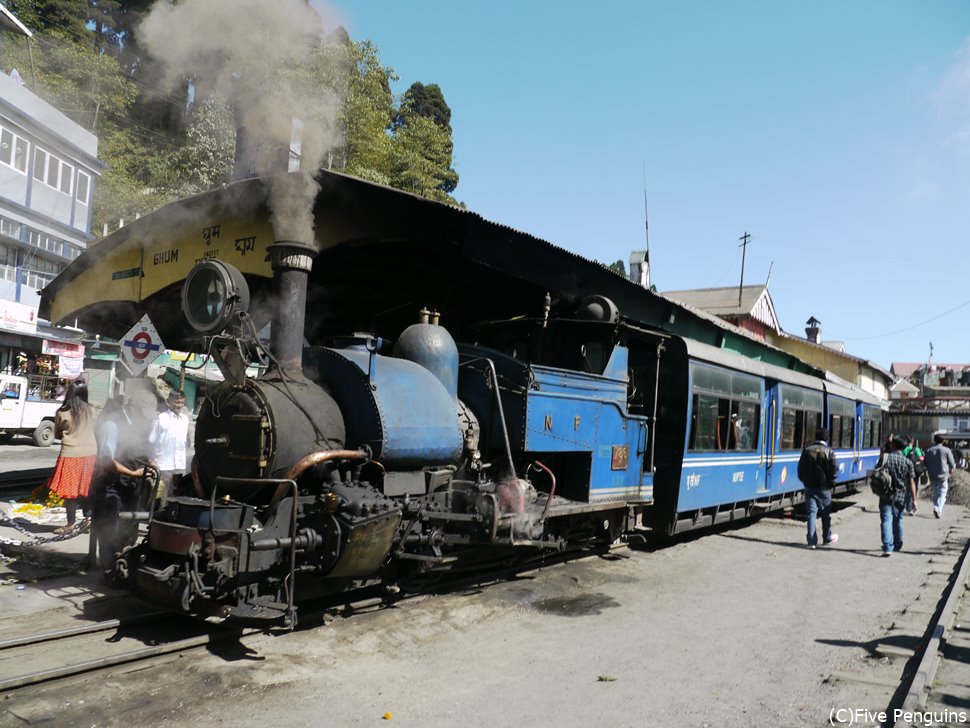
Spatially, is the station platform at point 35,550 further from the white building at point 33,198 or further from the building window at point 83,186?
the building window at point 83,186

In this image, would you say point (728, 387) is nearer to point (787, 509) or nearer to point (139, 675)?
point (787, 509)

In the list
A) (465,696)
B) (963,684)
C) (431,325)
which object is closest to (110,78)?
(431,325)

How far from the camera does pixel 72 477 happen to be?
8.43 metres

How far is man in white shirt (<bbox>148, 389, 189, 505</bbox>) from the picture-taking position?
8.07m

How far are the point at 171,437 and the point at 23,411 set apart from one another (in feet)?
46.8

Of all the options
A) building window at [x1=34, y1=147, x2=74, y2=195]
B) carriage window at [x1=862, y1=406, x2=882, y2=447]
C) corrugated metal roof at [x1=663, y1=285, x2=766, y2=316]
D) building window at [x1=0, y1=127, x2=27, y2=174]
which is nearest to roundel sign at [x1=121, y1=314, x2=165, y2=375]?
carriage window at [x1=862, y1=406, x2=882, y2=447]

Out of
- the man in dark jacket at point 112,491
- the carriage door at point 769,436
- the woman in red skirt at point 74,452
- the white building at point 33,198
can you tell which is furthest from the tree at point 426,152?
the man in dark jacket at point 112,491

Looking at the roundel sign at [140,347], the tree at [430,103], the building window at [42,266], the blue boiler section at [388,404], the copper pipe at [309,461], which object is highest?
the tree at [430,103]

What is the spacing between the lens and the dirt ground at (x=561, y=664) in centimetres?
410

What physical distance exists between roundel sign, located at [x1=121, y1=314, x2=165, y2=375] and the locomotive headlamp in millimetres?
3130

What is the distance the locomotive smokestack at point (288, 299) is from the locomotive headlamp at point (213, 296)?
32cm

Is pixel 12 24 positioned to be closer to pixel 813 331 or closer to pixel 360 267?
pixel 360 267

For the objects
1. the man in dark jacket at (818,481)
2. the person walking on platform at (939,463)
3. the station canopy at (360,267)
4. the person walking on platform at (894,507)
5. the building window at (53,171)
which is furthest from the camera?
the building window at (53,171)

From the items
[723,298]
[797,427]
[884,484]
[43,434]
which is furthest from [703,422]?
[723,298]
